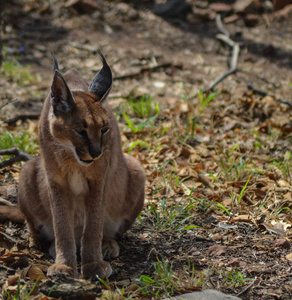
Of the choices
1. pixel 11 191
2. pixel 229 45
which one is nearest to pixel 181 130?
pixel 11 191

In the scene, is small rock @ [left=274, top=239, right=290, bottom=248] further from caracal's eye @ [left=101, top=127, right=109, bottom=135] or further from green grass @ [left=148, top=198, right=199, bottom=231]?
caracal's eye @ [left=101, top=127, right=109, bottom=135]

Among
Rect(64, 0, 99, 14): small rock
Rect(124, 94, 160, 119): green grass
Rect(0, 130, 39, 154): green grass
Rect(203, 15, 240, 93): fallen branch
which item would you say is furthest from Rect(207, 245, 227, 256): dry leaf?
Rect(64, 0, 99, 14): small rock

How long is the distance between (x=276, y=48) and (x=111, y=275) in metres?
6.43

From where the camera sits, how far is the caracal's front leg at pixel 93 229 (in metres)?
3.91

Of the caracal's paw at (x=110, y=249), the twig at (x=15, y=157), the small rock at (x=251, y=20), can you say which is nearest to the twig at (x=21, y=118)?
the twig at (x=15, y=157)

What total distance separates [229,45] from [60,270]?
20.5 feet

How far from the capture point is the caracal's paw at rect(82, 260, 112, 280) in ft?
12.5

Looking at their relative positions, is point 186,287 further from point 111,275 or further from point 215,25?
point 215,25

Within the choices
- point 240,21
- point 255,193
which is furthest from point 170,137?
point 240,21

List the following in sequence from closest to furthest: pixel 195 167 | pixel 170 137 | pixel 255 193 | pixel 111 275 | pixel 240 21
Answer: pixel 111 275 < pixel 255 193 < pixel 195 167 < pixel 170 137 < pixel 240 21

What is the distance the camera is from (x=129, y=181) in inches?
177

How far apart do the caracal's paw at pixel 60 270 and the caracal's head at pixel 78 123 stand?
805 mm

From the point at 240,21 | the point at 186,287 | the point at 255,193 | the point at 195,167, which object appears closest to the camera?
the point at 186,287

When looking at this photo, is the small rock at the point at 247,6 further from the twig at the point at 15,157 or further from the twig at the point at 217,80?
the twig at the point at 15,157
